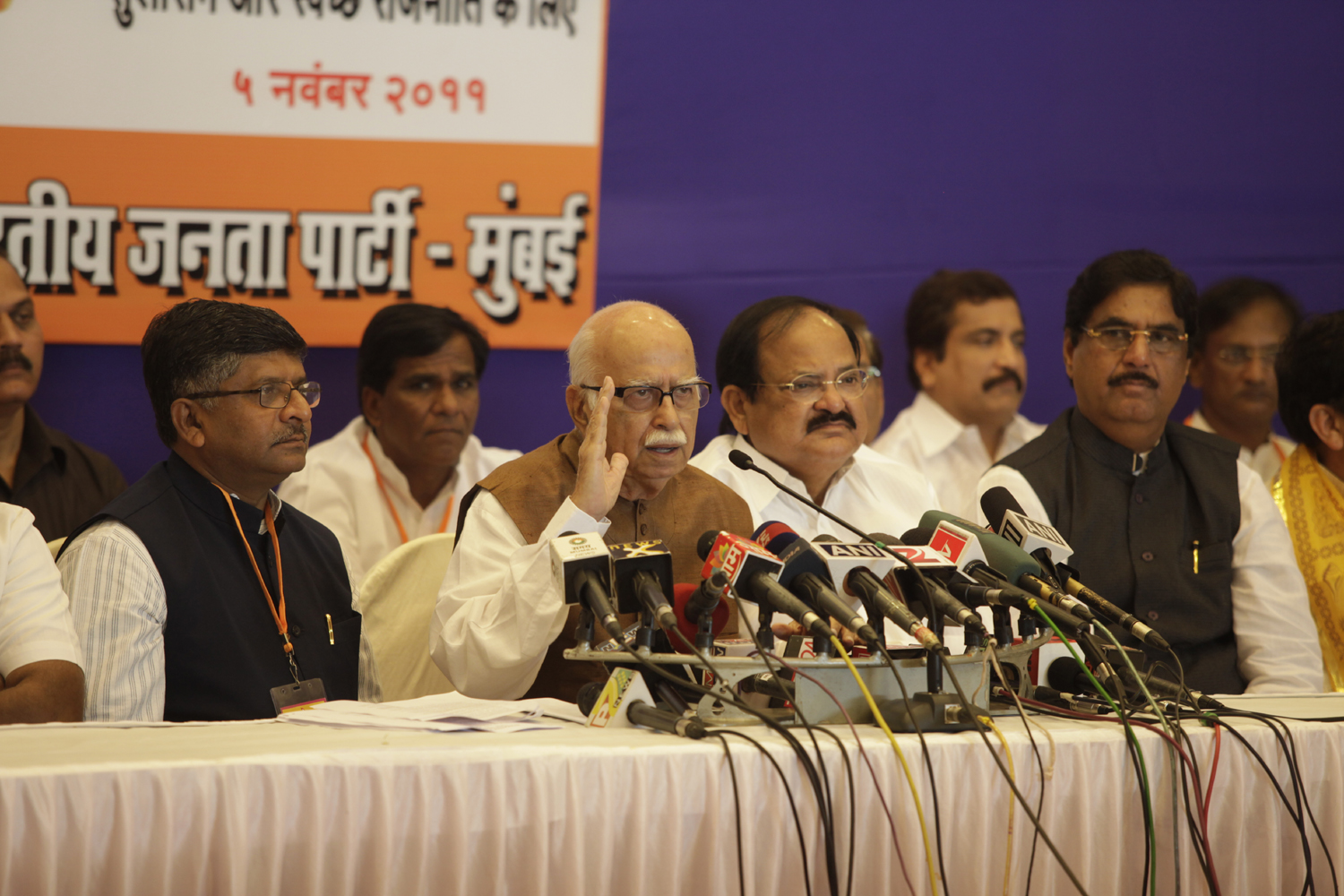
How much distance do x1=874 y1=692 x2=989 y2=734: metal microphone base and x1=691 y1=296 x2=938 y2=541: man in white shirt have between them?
1.31m

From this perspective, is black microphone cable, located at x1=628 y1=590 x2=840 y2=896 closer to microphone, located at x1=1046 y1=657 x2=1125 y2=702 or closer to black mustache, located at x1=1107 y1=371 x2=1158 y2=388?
microphone, located at x1=1046 y1=657 x2=1125 y2=702

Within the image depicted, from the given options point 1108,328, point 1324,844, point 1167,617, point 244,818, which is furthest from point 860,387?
point 244,818

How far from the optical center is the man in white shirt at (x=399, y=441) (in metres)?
4.03

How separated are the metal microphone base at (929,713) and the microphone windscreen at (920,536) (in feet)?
1.08

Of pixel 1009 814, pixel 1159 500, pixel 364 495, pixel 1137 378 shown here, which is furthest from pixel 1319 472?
pixel 364 495

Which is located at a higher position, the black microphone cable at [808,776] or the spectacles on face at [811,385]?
the spectacles on face at [811,385]

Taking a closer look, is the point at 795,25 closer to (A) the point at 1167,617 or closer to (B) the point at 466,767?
(A) the point at 1167,617

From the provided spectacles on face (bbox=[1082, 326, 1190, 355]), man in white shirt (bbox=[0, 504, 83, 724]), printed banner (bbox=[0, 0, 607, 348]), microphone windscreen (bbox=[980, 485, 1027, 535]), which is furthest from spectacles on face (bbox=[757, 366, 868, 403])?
man in white shirt (bbox=[0, 504, 83, 724])

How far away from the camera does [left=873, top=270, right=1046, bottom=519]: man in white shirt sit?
4512mm

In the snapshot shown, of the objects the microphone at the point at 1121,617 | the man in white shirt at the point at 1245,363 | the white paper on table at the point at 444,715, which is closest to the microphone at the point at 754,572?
the white paper on table at the point at 444,715

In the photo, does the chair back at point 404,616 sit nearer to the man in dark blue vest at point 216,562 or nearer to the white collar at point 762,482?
the man in dark blue vest at point 216,562

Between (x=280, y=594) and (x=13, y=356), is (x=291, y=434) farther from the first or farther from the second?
(x=13, y=356)

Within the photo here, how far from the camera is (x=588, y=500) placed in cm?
232

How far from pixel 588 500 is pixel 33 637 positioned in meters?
1.03
